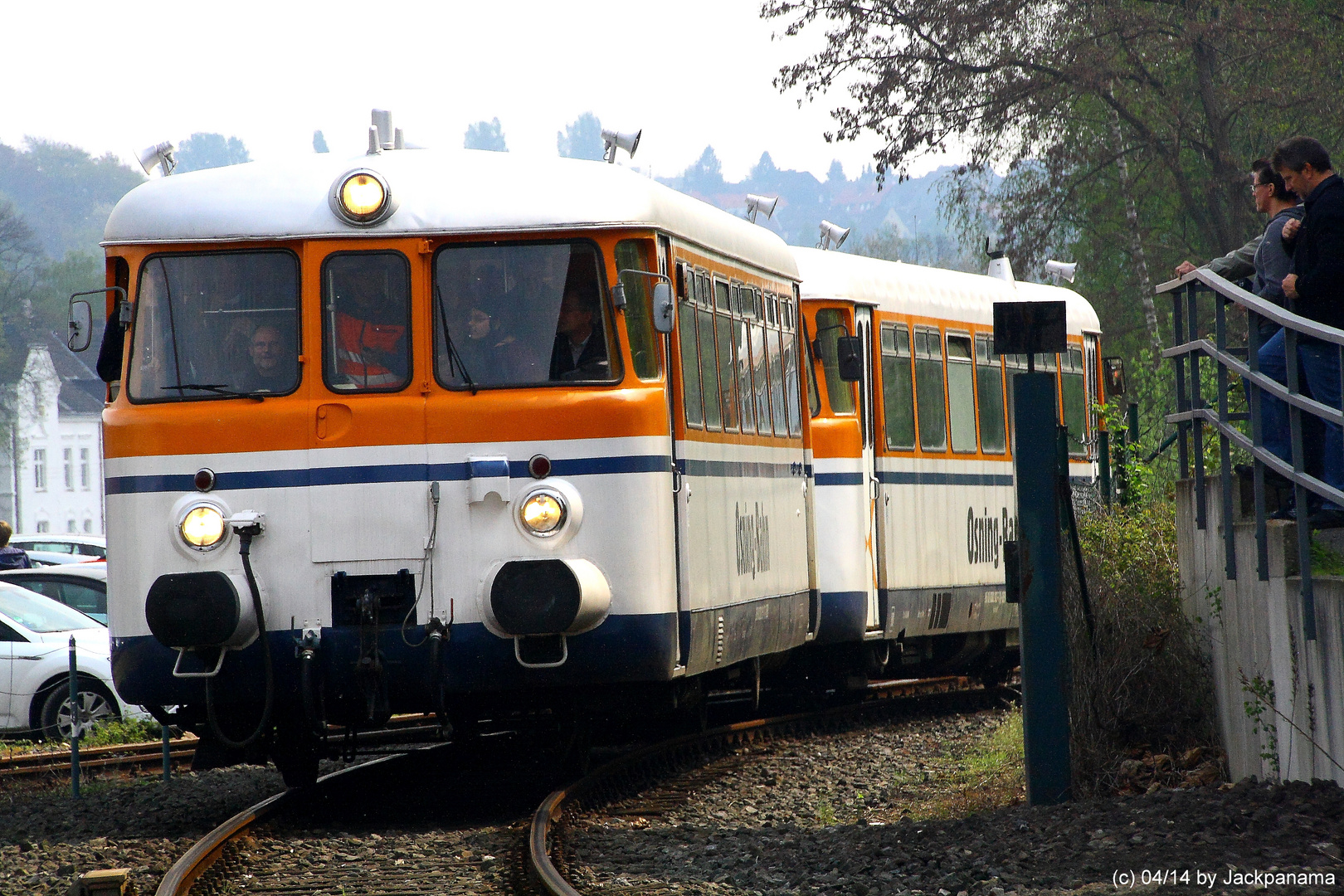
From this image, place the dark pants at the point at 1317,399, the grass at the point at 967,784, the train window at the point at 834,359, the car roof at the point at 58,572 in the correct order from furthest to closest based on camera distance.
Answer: the car roof at the point at 58,572 < the train window at the point at 834,359 < the grass at the point at 967,784 < the dark pants at the point at 1317,399

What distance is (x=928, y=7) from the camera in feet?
91.3

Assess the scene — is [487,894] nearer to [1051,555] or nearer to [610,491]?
[610,491]

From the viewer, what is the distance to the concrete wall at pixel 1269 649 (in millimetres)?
7336

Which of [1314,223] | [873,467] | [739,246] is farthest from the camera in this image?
[873,467]

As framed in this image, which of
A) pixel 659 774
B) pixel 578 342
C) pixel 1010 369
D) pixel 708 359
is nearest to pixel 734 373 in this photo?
pixel 708 359

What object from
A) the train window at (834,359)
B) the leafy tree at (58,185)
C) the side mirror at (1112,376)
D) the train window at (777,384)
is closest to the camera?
the train window at (777,384)

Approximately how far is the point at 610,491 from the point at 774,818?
192 centimetres

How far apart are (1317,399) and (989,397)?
8.64 metres

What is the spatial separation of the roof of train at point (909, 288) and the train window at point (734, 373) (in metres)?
2.54

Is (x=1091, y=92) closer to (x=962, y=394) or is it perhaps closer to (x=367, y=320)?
(x=962, y=394)

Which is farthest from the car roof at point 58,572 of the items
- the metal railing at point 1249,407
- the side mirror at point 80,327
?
the metal railing at point 1249,407

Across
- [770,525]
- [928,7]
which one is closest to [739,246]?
[770,525]

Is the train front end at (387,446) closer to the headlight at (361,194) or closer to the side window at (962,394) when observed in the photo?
the headlight at (361,194)

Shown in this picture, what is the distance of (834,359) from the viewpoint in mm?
14930
